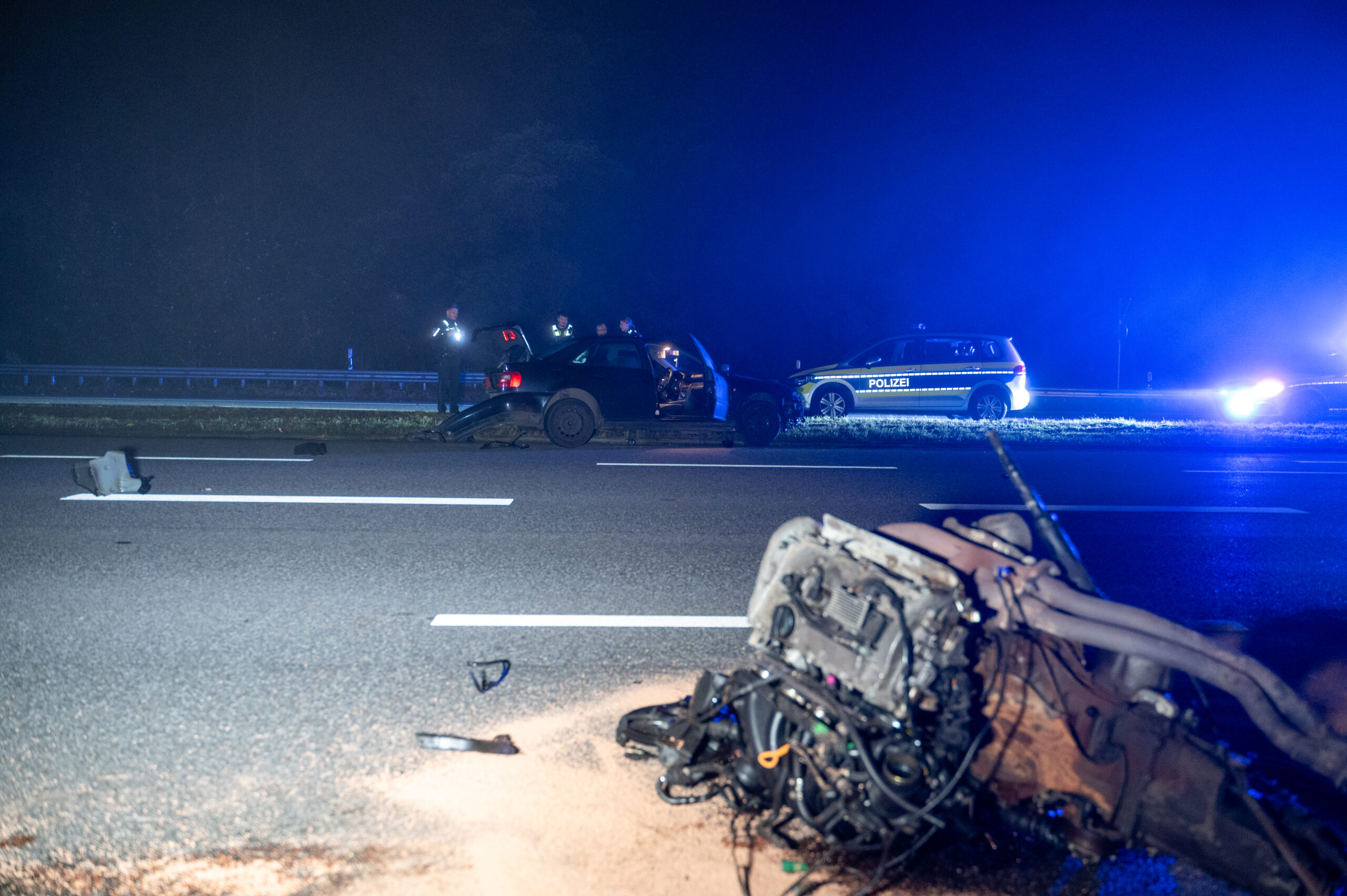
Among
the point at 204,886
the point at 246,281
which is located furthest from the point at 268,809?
the point at 246,281

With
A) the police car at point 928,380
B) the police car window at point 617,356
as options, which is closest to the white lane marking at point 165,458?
the police car window at point 617,356

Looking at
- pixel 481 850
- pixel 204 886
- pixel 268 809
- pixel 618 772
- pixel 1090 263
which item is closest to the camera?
pixel 204 886

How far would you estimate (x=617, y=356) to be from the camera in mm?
11695

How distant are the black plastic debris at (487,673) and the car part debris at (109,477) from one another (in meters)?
5.19

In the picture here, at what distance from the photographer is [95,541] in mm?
5855

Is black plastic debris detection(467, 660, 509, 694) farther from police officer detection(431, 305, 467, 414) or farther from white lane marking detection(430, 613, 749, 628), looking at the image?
police officer detection(431, 305, 467, 414)

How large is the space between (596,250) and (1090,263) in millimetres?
27991

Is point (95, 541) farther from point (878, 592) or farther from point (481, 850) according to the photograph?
point (878, 592)

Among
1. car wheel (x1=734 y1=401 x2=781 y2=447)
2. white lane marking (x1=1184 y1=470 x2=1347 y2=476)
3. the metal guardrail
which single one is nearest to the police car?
car wheel (x1=734 y1=401 x2=781 y2=447)

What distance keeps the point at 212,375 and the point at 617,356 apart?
16.3 m

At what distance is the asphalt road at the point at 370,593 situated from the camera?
298 centimetres

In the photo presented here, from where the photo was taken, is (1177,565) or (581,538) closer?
(1177,565)

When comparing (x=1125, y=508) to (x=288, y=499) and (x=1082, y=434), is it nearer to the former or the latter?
(x=1082, y=434)

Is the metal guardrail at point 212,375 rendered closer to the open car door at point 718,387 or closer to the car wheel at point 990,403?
the open car door at point 718,387
